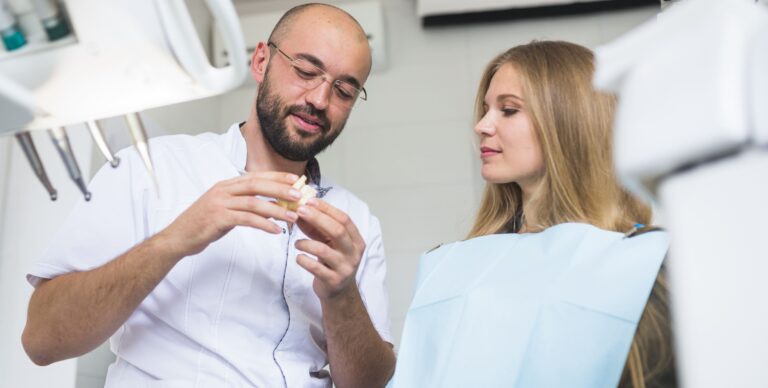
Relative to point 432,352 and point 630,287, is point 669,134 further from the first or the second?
point 432,352

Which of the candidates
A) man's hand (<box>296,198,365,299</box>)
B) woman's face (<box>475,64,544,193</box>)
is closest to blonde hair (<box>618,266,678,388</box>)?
woman's face (<box>475,64,544,193</box>)

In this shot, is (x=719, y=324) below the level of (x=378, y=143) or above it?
above

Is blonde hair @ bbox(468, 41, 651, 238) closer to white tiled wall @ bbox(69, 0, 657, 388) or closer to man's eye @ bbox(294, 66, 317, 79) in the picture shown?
man's eye @ bbox(294, 66, 317, 79)

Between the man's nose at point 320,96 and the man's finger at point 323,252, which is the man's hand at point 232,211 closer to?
the man's finger at point 323,252

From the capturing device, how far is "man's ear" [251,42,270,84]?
2.06m

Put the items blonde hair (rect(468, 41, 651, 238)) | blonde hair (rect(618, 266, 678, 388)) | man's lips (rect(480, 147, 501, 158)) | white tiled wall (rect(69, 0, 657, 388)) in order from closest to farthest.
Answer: blonde hair (rect(618, 266, 678, 388)) < blonde hair (rect(468, 41, 651, 238)) < man's lips (rect(480, 147, 501, 158)) < white tiled wall (rect(69, 0, 657, 388))

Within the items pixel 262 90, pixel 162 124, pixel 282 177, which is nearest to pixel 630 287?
pixel 282 177

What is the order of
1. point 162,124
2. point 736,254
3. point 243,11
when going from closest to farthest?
point 736,254 → point 162,124 → point 243,11

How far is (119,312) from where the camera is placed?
1494 mm

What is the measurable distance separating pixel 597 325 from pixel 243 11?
2614 millimetres

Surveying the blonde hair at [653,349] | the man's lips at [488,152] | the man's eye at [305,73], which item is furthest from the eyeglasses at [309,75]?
the blonde hair at [653,349]

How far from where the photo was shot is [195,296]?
1.65 metres

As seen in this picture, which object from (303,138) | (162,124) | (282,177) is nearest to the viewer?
(282,177)

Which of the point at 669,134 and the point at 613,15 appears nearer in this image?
the point at 669,134
